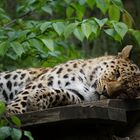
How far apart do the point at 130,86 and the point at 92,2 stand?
886 millimetres

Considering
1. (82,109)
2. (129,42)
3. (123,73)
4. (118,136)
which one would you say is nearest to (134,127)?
(118,136)

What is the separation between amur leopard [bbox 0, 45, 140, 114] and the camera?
235 inches

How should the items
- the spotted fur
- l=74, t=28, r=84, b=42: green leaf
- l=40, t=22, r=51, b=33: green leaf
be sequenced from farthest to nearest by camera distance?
the spotted fur < l=40, t=22, r=51, b=33: green leaf < l=74, t=28, r=84, b=42: green leaf

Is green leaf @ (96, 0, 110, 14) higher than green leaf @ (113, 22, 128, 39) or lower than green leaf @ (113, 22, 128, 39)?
higher

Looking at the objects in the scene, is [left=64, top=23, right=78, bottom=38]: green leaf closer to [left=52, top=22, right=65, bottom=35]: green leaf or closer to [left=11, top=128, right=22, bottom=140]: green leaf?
[left=52, top=22, right=65, bottom=35]: green leaf

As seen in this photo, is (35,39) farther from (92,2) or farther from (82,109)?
(82,109)

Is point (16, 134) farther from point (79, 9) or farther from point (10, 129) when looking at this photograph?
point (79, 9)

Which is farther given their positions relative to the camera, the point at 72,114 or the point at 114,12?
the point at 114,12

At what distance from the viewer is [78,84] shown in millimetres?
6602

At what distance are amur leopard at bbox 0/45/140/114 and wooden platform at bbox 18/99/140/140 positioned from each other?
0.34 metres

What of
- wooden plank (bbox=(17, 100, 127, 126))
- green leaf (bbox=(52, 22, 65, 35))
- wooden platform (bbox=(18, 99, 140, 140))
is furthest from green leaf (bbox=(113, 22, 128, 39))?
wooden plank (bbox=(17, 100, 127, 126))

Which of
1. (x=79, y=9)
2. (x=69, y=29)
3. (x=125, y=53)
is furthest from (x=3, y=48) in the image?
(x=125, y=53)

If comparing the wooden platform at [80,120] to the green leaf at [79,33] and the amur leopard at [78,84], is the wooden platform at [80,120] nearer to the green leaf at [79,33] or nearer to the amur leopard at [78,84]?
the amur leopard at [78,84]

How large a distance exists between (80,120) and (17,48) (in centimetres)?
116
